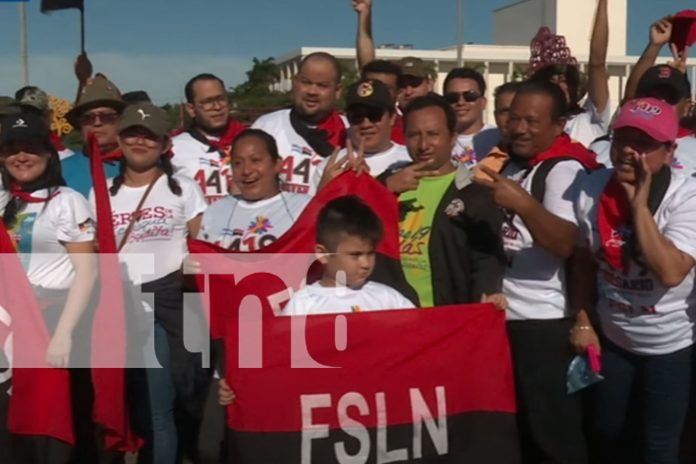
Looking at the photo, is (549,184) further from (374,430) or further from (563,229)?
(374,430)

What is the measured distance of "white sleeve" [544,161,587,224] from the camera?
14.4 ft

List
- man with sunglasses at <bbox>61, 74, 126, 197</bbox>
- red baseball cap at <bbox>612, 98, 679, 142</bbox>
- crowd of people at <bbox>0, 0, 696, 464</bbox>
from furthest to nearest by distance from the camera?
1. man with sunglasses at <bbox>61, 74, 126, 197</bbox>
2. crowd of people at <bbox>0, 0, 696, 464</bbox>
3. red baseball cap at <bbox>612, 98, 679, 142</bbox>

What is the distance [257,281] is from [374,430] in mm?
1038

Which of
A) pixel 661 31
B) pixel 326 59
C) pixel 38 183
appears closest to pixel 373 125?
pixel 326 59

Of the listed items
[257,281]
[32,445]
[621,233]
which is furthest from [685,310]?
[32,445]

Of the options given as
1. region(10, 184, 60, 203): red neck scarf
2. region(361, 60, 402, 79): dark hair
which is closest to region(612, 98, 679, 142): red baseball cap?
region(10, 184, 60, 203): red neck scarf

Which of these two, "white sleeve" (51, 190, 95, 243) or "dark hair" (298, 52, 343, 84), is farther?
"dark hair" (298, 52, 343, 84)

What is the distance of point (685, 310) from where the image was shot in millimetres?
4184

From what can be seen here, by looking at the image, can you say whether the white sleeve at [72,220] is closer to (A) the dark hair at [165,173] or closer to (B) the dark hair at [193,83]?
(A) the dark hair at [165,173]

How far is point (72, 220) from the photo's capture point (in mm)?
4723

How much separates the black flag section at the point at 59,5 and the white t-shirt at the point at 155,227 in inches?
121

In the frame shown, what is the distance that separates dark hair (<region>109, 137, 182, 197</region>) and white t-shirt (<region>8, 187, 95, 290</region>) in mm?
422

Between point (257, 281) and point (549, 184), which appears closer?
point (549, 184)

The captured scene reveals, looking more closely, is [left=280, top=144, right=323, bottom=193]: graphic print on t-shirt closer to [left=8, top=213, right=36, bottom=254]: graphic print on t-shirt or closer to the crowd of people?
the crowd of people
